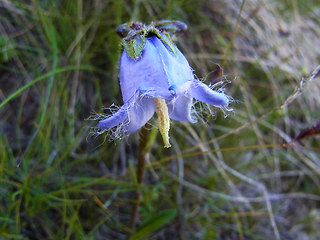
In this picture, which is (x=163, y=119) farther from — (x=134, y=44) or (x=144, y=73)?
(x=134, y=44)

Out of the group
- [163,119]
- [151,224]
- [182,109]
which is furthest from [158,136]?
[163,119]

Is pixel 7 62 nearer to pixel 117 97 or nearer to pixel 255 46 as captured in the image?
pixel 117 97

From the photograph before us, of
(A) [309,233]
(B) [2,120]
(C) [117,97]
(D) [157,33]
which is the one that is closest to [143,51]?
(D) [157,33]

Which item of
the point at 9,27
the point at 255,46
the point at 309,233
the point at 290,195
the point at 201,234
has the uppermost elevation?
the point at 9,27

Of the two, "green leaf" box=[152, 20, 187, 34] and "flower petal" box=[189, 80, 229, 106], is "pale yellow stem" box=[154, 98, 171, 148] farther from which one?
"green leaf" box=[152, 20, 187, 34]

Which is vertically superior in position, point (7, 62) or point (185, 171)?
point (7, 62)

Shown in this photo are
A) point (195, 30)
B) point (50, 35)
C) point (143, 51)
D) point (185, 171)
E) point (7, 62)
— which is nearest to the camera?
point (143, 51)
